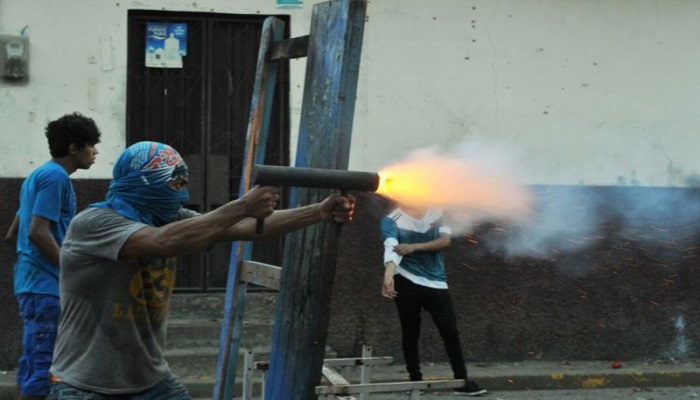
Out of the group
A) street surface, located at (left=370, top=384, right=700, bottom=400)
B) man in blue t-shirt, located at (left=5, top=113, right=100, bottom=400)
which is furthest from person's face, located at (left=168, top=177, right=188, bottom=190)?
street surface, located at (left=370, top=384, right=700, bottom=400)

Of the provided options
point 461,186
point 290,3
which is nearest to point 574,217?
point 290,3

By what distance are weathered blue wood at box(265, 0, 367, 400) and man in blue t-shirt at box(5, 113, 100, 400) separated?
1567 mm

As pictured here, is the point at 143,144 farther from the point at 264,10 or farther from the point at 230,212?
the point at 264,10

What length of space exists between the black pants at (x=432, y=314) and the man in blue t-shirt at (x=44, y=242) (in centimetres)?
291

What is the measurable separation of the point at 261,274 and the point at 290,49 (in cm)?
94

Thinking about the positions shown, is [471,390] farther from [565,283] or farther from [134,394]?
[134,394]

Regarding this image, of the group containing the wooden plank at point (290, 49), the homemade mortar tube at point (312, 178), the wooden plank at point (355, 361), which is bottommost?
the wooden plank at point (355, 361)

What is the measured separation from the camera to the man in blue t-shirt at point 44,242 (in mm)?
5238

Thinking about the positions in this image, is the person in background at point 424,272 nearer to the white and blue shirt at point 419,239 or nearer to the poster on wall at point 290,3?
the white and blue shirt at point 419,239

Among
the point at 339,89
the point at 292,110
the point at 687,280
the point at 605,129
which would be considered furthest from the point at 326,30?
the point at 687,280

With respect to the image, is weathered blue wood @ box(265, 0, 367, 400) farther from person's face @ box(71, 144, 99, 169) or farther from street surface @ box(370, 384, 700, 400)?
street surface @ box(370, 384, 700, 400)

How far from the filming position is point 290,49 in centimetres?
439

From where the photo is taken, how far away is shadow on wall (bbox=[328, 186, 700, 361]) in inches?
351

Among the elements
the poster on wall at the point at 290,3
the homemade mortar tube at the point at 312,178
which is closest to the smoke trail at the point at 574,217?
the poster on wall at the point at 290,3
